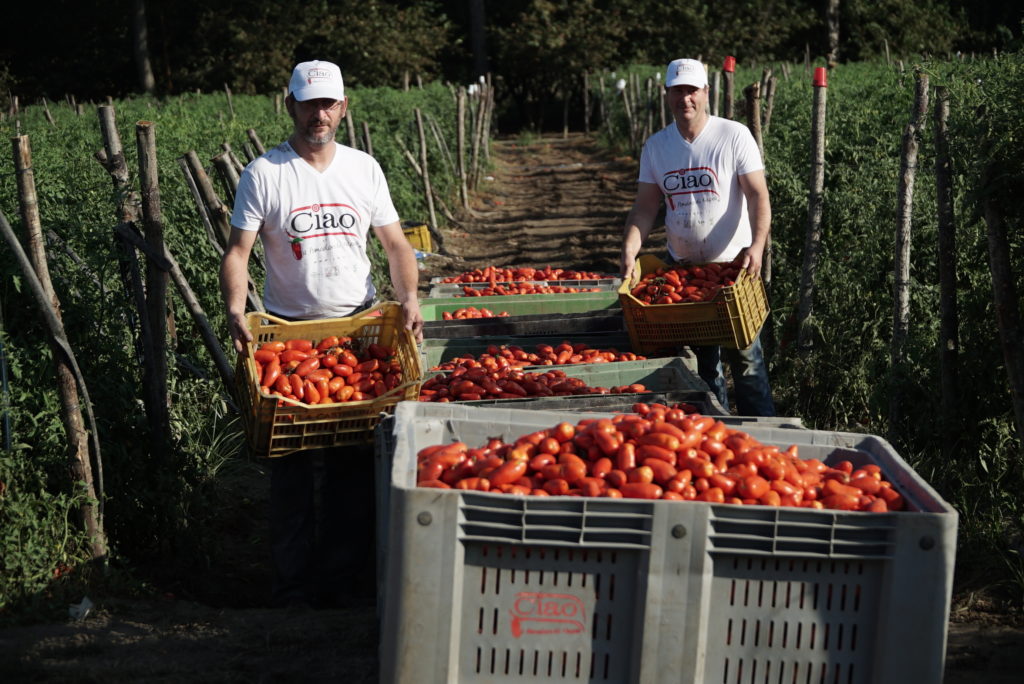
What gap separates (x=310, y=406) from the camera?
187 inches

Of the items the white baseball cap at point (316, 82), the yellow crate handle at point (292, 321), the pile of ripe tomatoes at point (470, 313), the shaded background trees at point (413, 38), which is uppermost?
the shaded background trees at point (413, 38)

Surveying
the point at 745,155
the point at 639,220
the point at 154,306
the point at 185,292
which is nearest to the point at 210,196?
the point at 185,292

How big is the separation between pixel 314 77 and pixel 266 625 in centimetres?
231

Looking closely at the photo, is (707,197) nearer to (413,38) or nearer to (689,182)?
(689,182)

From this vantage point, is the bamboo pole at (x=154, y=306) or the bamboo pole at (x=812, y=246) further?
the bamboo pole at (x=812, y=246)

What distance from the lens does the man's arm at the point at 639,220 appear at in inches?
262

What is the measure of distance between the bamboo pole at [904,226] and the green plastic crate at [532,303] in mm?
1924

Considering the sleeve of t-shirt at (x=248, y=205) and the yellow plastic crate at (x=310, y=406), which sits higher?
the sleeve of t-shirt at (x=248, y=205)

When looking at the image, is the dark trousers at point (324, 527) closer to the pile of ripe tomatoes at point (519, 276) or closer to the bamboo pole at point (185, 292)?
the bamboo pole at point (185, 292)

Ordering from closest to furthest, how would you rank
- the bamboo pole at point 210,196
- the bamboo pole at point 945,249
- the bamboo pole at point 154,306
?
the bamboo pole at point 154,306
the bamboo pole at point 945,249
the bamboo pole at point 210,196

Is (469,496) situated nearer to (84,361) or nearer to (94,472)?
(94,472)

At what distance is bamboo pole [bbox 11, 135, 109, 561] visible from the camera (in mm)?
5258

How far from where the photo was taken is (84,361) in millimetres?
5863

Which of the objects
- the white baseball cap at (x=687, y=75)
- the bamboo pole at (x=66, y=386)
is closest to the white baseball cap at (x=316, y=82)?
the bamboo pole at (x=66, y=386)
